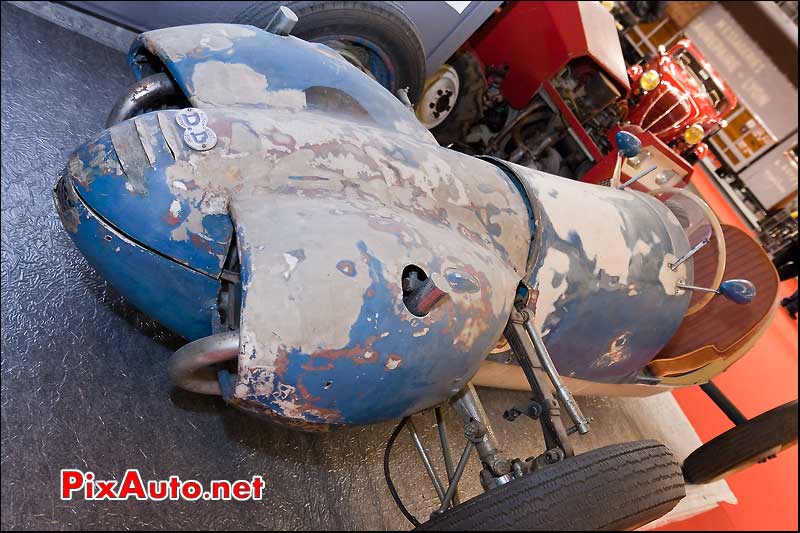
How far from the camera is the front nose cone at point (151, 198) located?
4.58 feet

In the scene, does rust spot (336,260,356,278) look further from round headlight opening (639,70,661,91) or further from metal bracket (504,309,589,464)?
round headlight opening (639,70,661,91)

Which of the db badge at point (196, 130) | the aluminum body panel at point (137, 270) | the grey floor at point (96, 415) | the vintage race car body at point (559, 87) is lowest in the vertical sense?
the grey floor at point (96, 415)

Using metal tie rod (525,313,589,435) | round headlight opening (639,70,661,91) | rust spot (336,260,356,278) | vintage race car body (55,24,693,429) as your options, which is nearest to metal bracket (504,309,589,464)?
metal tie rod (525,313,589,435)

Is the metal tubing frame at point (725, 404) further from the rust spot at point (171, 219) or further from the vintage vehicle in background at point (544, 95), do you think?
the rust spot at point (171, 219)

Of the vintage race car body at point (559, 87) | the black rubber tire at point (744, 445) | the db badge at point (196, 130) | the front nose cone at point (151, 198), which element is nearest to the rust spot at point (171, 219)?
the front nose cone at point (151, 198)

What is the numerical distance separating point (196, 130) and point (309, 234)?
0.44m

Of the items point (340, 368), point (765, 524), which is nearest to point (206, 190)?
point (340, 368)

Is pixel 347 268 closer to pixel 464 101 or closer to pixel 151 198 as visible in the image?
pixel 151 198

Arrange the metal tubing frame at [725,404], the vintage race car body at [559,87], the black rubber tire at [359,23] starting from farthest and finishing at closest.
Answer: the vintage race car body at [559,87], the metal tubing frame at [725,404], the black rubber tire at [359,23]

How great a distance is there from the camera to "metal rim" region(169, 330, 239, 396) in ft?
3.99

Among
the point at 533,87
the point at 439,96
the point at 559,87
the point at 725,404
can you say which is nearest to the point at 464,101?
the point at 439,96

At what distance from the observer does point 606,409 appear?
3363 millimetres

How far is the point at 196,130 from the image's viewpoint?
1.48m

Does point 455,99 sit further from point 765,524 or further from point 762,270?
point 765,524
